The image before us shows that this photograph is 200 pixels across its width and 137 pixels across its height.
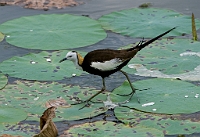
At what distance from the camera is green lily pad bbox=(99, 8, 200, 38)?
25.6 feet

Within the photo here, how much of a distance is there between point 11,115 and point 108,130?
1.09 metres

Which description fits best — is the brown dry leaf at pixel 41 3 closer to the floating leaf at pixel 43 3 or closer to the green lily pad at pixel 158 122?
the floating leaf at pixel 43 3

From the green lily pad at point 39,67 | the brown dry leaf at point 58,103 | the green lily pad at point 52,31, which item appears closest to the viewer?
the brown dry leaf at point 58,103

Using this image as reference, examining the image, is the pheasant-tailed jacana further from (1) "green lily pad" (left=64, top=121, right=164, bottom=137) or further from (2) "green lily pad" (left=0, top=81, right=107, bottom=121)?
(1) "green lily pad" (left=64, top=121, right=164, bottom=137)

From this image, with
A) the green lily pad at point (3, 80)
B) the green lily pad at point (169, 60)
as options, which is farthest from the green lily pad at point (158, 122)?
the green lily pad at point (3, 80)

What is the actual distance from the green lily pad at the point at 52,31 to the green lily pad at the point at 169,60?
86 centimetres

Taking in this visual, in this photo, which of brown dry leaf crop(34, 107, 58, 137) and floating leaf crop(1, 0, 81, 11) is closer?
brown dry leaf crop(34, 107, 58, 137)

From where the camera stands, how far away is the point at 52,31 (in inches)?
303

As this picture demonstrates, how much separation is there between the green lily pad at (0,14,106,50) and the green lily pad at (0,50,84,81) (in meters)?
0.35


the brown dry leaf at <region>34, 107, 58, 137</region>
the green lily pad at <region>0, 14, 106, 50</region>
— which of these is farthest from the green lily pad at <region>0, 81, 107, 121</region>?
the green lily pad at <region>0, 14, 106, 50</region>

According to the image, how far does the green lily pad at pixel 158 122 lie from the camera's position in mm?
5316

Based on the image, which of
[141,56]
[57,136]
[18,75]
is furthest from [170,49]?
[57,136]

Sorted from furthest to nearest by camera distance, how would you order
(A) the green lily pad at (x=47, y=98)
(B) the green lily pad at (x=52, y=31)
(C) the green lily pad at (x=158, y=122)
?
(B) the green lily pad at (x=52, y=31)
(A) the green lily pad at (x=47, y=98)
(C) the green lily pad at (x=158, y=122)

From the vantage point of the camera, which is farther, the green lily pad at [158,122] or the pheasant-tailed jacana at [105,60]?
the pheasant-tailed jacana at [105,60]
